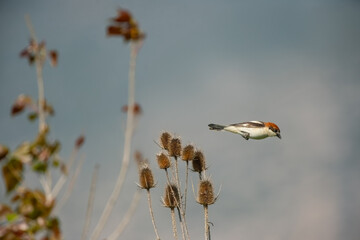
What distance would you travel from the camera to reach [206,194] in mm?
9352

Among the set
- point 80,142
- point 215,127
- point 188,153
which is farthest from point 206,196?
point 80,142

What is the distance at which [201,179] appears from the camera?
967 centimetres

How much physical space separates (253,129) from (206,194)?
2710 mm

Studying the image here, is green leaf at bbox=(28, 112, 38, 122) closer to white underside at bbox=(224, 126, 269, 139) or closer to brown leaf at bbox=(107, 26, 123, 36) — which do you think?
brown leaf at bbox=(107, 26, 123, 36)

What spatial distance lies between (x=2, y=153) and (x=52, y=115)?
1.81 feet

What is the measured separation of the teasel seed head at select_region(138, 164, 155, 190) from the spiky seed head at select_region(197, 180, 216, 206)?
3.47 ft

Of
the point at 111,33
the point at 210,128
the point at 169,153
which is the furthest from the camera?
the point at 210,128

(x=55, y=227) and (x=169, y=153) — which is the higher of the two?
(x=55, y=227)

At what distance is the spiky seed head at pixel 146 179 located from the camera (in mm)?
9445

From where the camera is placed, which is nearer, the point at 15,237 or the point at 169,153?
the point at 15,237

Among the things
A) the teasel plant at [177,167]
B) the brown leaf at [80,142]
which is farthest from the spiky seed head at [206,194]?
the brown leaf at [80,142]

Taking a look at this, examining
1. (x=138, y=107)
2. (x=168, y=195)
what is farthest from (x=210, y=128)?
(x=138, y=107)

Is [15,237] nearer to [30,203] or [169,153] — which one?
[30,203]

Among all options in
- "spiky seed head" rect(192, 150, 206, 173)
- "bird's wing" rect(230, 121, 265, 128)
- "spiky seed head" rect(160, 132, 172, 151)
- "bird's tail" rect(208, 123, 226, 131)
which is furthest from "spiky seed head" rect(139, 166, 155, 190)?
"bird's wing" rect(230, 121, 265, 128)
